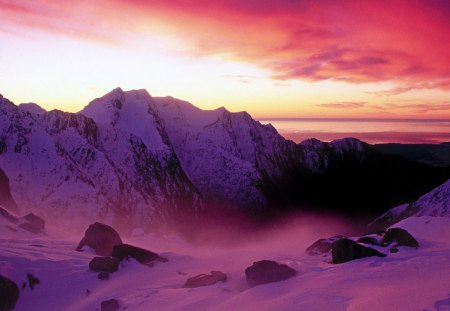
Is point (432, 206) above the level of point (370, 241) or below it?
below

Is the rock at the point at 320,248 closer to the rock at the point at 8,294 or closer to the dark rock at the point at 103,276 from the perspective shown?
the dark rock at the point at 103,276

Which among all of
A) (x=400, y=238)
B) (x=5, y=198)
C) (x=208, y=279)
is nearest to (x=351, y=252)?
(x=400, y=238)

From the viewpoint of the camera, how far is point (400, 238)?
96.6 ft

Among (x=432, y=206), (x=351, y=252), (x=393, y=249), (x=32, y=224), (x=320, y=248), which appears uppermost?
(x=351, y=252)

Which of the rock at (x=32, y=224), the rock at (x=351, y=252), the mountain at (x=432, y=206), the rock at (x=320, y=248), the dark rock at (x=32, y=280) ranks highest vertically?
the rock at (x=351, y=252)

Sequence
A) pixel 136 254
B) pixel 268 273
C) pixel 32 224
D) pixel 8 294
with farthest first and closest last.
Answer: pixel 32 224 < pixel 136 254 < pixel 8 294 < pixel 268 273

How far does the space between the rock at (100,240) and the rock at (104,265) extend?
854cm

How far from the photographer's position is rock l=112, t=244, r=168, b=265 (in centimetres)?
3800

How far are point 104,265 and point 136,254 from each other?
10.8 ft

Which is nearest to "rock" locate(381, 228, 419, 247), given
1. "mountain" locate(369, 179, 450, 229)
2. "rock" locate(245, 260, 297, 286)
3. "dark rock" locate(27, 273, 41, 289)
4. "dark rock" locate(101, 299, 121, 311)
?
"rock" locate(245, 260, 297, 286)

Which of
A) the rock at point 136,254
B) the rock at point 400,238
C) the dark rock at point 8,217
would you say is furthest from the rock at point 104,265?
the dark rock at point 8,217

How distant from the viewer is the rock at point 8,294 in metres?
30.2

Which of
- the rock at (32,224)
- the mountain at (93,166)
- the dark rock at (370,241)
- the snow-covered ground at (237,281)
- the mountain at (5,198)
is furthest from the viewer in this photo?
the mountain at (93,166)

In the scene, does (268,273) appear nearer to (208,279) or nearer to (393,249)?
(208,279)
